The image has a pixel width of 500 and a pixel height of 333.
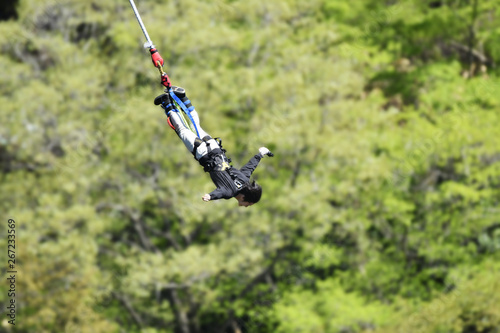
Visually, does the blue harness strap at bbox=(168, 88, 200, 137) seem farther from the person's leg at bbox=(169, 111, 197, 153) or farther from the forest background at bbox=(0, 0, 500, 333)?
the forest background at bbox=(0, 0, 500, 333)

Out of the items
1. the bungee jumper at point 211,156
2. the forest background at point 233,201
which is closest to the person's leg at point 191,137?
the bungee jumper at point 211,156

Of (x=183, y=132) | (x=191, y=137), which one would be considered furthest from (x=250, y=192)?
(x=183, y=132)

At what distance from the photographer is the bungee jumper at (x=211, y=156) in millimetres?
8758

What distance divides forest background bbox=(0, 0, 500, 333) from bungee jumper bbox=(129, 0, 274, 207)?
38.7 ft

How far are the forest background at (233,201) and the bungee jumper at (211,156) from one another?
11.8 m

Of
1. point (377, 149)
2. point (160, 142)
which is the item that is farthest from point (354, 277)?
point (160, 142)

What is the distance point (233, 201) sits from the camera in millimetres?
21812

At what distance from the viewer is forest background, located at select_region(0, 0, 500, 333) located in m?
22.1

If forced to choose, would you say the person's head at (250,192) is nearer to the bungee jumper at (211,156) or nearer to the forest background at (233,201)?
the bungee jumper at (211,156)

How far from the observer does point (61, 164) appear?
22.3 meters

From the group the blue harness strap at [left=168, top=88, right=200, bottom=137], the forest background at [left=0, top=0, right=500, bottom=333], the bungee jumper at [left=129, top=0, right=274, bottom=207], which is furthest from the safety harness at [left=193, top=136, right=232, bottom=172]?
the forest background at [left=0, top=0, right=500, bottom=333]

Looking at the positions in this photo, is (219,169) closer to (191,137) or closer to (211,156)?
(211,156)

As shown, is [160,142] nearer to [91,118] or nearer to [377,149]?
[91,118]

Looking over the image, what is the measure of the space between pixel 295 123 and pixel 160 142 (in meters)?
4.56
